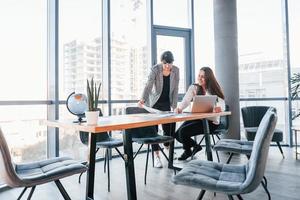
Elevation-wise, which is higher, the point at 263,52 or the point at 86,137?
the point at 263,52

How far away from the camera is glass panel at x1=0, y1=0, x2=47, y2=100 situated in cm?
319

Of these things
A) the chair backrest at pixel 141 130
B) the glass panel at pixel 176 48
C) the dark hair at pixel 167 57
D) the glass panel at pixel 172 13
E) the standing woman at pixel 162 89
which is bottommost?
the chair backrest at pixel 141 130

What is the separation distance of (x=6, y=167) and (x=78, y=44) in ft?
9.52

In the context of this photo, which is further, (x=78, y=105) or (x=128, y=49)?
(x=128, y=49)

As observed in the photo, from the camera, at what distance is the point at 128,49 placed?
484 cm

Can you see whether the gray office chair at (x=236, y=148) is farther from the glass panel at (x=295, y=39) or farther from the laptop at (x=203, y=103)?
the glass panel at (x=295, y=39)

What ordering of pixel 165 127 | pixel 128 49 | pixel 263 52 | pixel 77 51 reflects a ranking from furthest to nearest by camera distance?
pixel 263 52 → pixel 128 49 → pixel 77 51 → pixel 165 127

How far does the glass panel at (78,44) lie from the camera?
3848mm

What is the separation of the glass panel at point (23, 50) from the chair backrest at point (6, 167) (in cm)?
175

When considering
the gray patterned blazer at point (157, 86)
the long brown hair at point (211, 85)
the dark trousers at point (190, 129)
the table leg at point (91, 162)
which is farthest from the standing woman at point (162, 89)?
the table leg at point (91, 162)

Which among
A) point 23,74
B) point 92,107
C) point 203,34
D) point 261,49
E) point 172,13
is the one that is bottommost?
point 92,107

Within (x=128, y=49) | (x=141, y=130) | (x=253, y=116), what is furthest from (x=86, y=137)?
(x=253, y=116)

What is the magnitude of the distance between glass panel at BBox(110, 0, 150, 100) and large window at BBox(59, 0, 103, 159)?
0.28 metres

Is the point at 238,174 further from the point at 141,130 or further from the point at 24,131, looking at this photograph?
the point at 24,131
